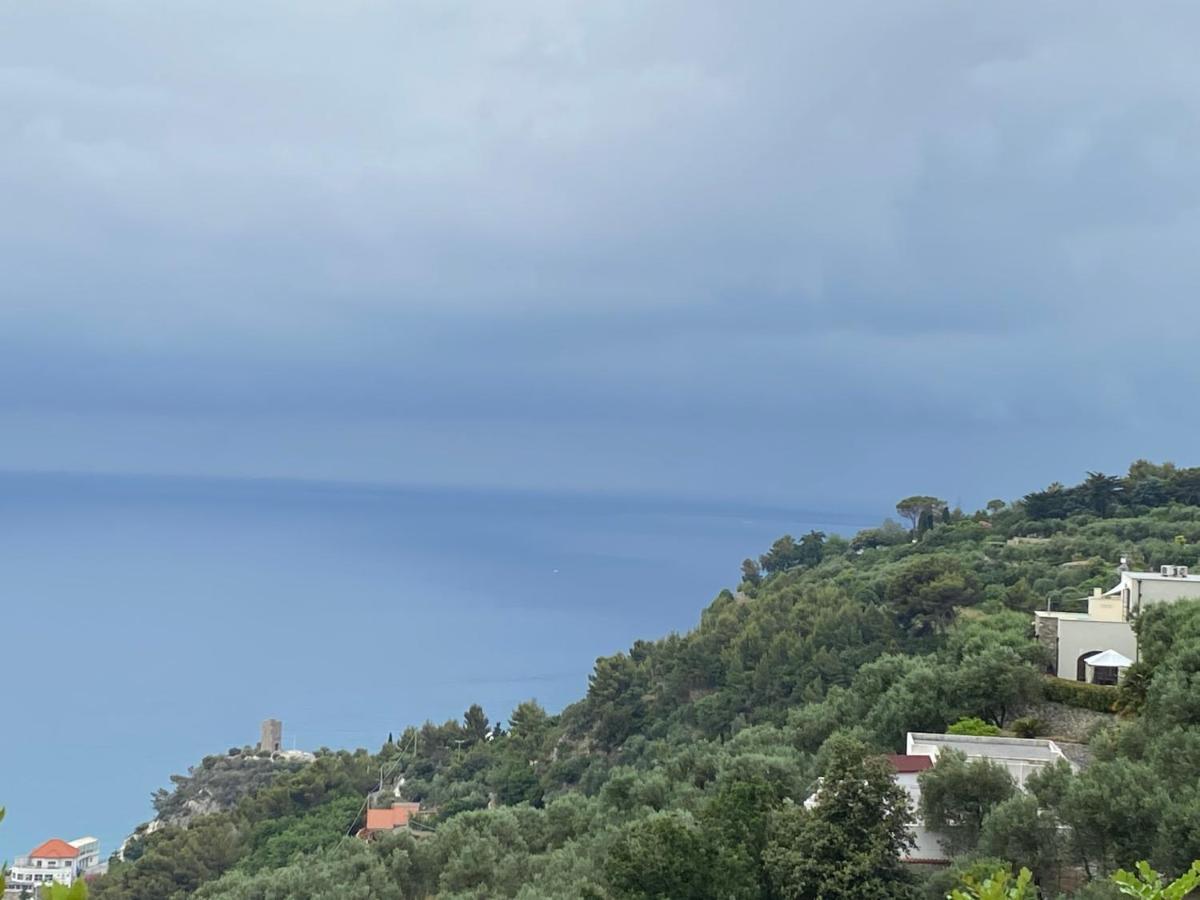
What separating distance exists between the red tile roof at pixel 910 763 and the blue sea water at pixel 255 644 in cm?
5140

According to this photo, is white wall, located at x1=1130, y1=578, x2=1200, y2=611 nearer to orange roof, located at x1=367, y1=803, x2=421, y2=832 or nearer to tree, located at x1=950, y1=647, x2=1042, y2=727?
tree, located at x1=950, y1=647, x2=1042, y2=727

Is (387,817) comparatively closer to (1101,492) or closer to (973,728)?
(973,728)

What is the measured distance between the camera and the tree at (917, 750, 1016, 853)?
13.7 meters

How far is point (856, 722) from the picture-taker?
2073 cm

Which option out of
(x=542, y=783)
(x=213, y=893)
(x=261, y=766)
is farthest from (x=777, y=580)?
(x=213, y=893)

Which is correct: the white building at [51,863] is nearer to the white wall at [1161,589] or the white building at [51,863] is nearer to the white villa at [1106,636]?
the white villa at [1106,636]

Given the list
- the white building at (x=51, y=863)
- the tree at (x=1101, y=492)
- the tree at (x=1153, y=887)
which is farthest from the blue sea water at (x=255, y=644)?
the tree at (x=1153, y=887)

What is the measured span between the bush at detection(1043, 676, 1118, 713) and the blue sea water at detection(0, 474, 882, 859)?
51127mm

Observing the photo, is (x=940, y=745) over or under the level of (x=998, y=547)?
under

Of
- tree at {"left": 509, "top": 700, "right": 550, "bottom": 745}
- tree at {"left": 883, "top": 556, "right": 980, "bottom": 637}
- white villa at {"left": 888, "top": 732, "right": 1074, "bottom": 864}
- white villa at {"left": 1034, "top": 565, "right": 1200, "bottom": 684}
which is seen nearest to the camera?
white villa at {"left": 888, "top": 732, "right": 1074, "bottom": 864}

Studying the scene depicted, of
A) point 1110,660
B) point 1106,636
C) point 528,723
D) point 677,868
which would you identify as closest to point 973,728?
point 1110,660

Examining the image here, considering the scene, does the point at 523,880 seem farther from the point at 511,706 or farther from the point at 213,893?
the point at 511,706

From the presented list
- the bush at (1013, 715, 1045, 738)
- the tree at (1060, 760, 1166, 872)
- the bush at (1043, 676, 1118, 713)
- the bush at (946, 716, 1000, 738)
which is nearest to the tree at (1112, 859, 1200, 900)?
the tree at (1060, 760, 1166, 872)

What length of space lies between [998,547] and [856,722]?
20.0m
